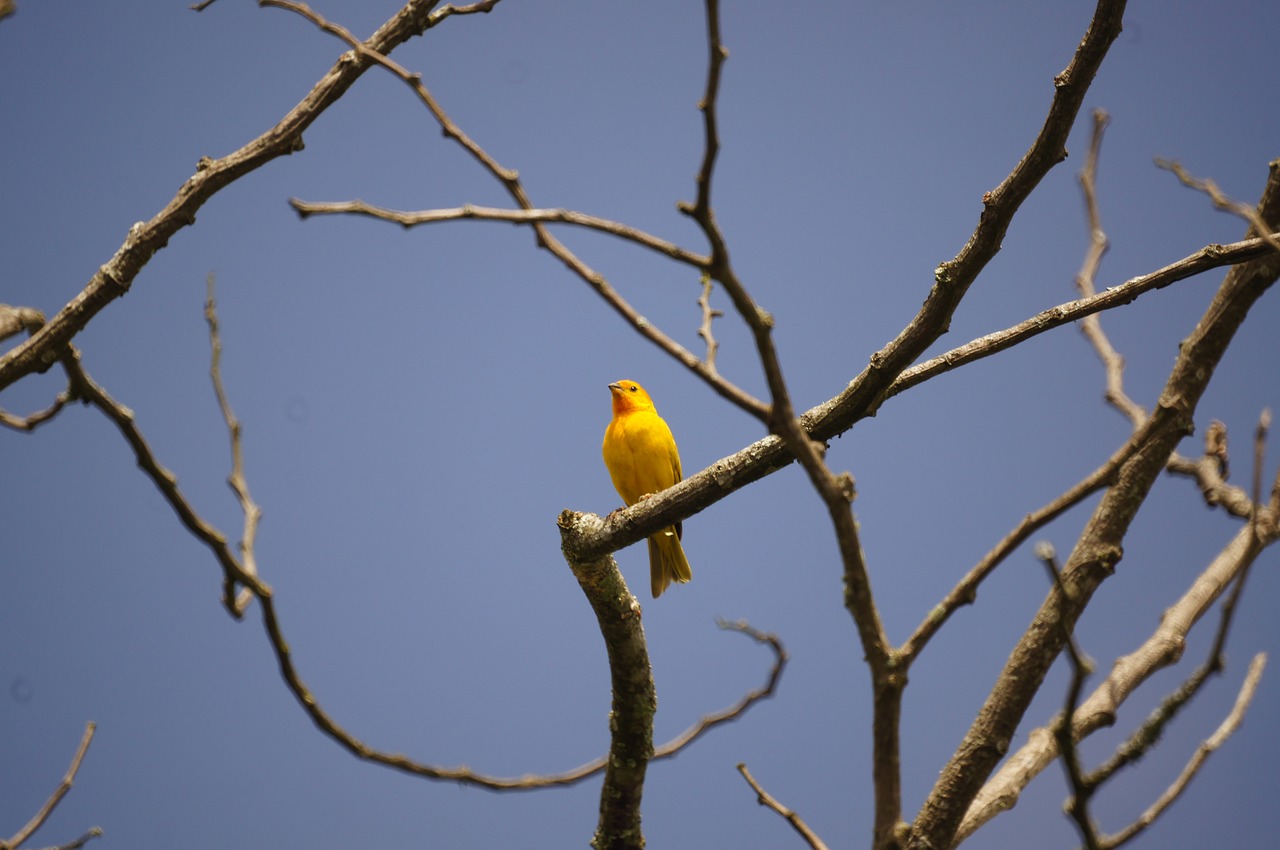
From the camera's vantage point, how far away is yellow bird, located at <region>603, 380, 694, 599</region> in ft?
20.0

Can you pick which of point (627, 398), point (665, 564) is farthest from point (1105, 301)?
point (627, 398)

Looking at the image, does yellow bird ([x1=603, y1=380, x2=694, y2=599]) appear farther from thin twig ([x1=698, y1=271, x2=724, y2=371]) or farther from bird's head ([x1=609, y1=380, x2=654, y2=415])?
thin twig ([x1=698, y1=271, x2=724, y2=371])

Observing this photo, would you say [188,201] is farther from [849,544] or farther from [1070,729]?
[1070,729]

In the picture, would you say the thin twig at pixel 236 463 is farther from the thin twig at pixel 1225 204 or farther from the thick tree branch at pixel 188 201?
the thin twig at pixel 1225 204

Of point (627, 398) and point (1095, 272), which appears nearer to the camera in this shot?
point (1095, 272)

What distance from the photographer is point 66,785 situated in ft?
11.0

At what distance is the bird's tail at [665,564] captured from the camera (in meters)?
6.04

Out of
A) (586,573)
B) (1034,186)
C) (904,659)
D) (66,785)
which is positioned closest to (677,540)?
(586,573)

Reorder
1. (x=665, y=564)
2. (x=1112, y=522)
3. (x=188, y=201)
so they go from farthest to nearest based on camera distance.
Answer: (x=665, y=564) < (x=1112, y=522) < (x=188, y=201)

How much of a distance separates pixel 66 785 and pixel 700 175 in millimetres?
3210

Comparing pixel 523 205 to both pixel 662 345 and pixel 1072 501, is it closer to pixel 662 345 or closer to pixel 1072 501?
pixel 662 345

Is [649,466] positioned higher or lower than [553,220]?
higher

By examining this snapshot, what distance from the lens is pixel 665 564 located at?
611 centimetres

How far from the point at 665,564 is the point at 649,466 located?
2.10ft
